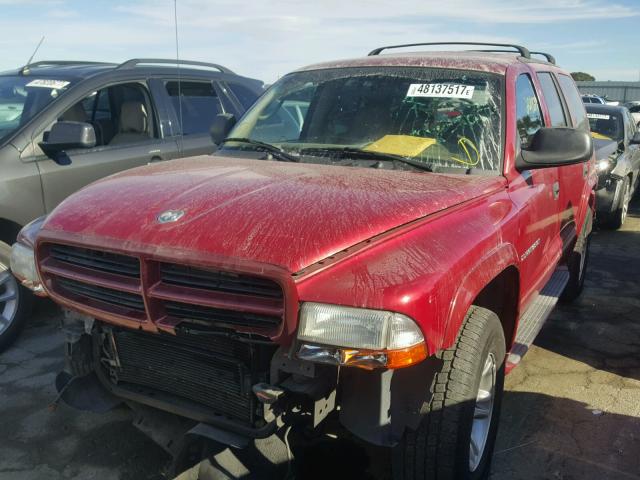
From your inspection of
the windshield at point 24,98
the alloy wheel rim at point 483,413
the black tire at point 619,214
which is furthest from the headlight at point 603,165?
the windshield at point 24,98

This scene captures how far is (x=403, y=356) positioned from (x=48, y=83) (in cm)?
428

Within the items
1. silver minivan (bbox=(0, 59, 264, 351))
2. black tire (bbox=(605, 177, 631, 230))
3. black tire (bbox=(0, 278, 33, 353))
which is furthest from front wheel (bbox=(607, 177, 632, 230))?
black tire (bbox=(0, 278, 33, 353))

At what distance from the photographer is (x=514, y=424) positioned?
3.51m

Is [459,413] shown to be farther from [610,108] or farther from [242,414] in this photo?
[610,108]

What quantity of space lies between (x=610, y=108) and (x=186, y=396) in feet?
29.6

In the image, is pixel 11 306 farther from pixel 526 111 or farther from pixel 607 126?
pixel 607 126

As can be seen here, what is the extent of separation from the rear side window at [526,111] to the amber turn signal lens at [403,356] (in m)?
1.84

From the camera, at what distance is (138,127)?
18.1 feet

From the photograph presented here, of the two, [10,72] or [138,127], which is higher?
[10,72]

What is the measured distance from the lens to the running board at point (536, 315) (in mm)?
3383

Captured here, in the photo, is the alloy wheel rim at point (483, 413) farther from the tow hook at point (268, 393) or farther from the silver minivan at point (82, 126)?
the silver minivan at point (82, 126)

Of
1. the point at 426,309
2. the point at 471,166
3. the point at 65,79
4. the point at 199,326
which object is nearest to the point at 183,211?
the point at 199,326

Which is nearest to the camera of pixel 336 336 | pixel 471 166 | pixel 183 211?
pixel 336 336

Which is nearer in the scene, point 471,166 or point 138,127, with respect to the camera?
point 471,166
